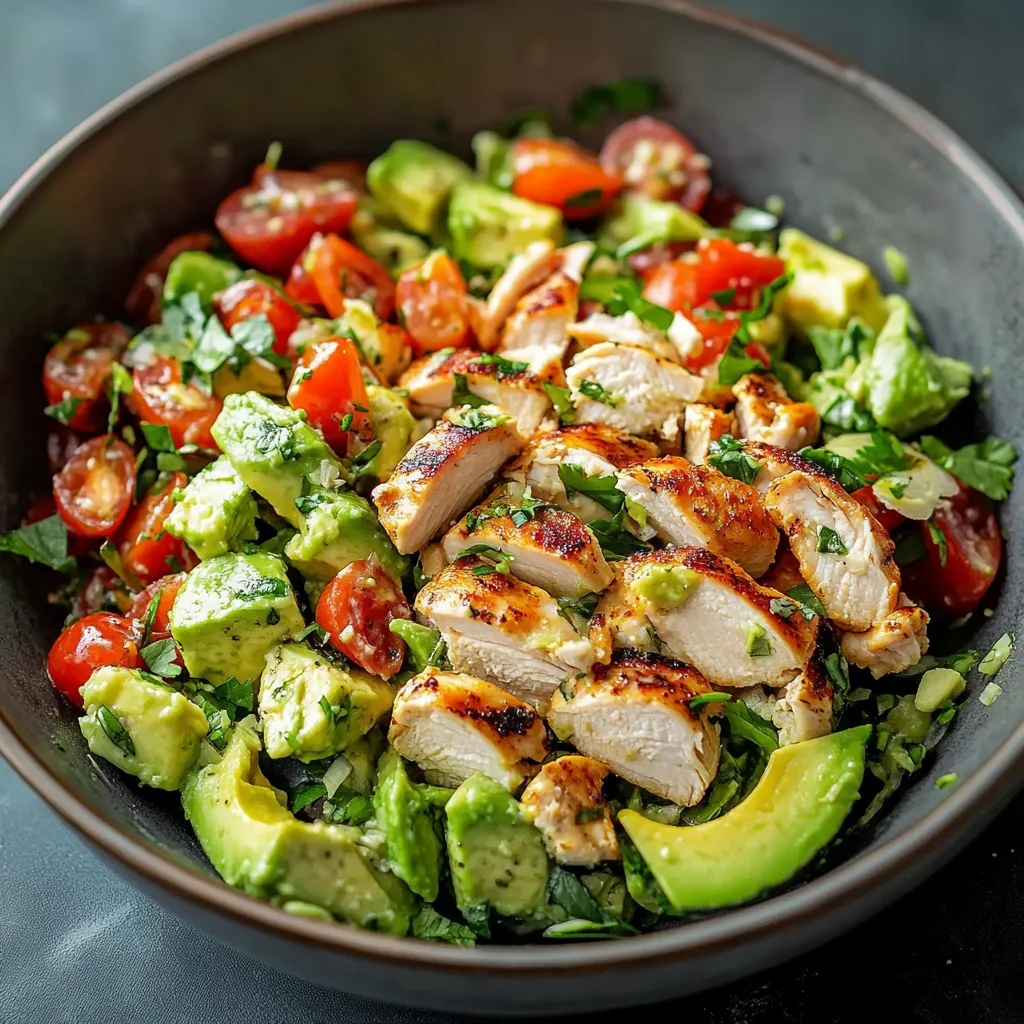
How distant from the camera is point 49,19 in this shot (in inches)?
200

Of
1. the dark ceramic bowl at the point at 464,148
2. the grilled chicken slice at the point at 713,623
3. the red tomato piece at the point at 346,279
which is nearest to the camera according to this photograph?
the dark ceramic bowl at the point at 464,148

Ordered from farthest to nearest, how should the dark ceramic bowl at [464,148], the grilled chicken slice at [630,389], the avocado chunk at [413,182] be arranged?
the avocado chunk at [413,182], the grilled chicken slice at [630,389], the dark ceramic bowl at [464,148]

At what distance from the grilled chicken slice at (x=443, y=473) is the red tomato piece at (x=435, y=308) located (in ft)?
1.64


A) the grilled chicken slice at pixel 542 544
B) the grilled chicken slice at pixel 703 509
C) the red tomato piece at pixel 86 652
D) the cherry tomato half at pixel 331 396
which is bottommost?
the red tomato piece at pixel 86 652

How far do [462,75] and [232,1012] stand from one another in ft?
10.0

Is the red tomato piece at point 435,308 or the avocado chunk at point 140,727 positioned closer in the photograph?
the avocado chunk at point 140,727

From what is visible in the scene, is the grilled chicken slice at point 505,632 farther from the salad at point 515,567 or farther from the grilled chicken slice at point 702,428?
the grilled chicken slice at point 702,428

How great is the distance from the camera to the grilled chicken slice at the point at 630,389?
10.2ft

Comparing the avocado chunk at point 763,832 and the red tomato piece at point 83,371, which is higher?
the avocado chunk at point 763,832

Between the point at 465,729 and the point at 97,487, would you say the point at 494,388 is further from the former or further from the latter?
the point at 97,487

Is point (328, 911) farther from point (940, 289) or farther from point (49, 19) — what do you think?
point (49, 19)

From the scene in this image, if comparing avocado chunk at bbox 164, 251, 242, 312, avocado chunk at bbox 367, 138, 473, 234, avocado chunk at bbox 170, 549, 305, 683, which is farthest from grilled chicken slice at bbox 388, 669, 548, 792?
avocado chunk at bbox 367, 138, 473, 234

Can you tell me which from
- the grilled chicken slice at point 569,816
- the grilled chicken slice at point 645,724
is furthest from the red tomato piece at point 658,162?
the grilled chicken slice at point 569,816

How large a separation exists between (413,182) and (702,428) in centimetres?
146
